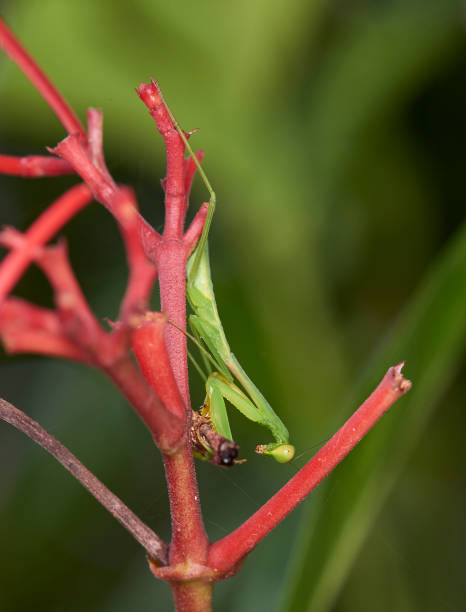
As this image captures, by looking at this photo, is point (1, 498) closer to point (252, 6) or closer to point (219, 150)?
point (219, 150)

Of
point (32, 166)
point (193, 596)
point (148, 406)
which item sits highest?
point (32, 166)

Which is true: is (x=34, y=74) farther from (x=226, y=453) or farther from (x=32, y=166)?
(x=226, y=453)

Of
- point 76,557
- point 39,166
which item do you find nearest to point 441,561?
point 76,557

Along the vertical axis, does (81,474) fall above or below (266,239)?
below

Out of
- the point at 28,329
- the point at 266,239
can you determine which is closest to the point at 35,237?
the point at 28,329

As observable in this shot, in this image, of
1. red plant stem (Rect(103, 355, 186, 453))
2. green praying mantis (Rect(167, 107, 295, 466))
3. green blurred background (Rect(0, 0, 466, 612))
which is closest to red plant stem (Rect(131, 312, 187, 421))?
red plant stem (Rect(103, 355, 186, 453))

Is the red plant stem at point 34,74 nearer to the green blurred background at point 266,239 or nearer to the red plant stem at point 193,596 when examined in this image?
the red plant stem at point 193,596

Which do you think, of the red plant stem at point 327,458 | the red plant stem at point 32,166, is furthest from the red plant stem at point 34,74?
the red plant stem at point 327,458
